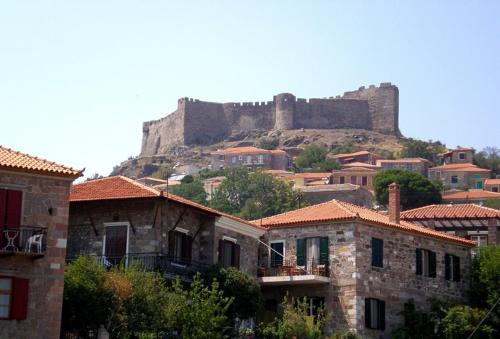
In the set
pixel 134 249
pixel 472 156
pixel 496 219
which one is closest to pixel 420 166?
pixel 472 156

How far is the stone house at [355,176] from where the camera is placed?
128 m

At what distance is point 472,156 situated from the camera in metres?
144

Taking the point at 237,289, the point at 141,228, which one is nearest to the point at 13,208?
the point at 141,228

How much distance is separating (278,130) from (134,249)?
122m

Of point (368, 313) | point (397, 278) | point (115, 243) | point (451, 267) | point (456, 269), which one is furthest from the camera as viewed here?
point (456, 269)

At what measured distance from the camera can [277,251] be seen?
44.0m

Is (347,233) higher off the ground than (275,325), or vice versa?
(347,233)

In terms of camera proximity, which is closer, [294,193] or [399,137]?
[294,193]

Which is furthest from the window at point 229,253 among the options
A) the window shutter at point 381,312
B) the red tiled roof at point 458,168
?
the red tiled roof at point 458,168

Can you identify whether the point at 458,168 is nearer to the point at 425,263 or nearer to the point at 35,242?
the point at 425,263

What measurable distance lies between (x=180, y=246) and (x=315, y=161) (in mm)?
107155

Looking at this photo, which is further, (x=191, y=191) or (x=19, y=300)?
(x=191, y=191)

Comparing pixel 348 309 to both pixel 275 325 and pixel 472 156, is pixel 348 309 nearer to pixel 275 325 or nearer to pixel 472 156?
pixel 275 325

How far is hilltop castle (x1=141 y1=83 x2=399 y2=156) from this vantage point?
159375 millimetres
